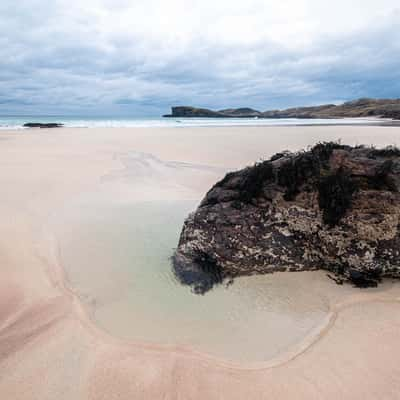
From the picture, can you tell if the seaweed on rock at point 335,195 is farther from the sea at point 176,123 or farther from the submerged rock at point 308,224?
the sea at point 176,123

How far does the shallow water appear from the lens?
304cm

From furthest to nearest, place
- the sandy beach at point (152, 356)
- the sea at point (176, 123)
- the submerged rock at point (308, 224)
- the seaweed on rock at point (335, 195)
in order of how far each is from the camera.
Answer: the sea at point (176, 123), the seaweed on rock at point (335, 195), the submerged rock at point (308, 224), the sandy beach at point (152, 356)

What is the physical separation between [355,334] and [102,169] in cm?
1053

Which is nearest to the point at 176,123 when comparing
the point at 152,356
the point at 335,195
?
the point at 335,195

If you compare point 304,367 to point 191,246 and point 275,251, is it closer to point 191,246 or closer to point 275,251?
point 275,251

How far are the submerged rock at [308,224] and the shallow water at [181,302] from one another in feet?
0.79

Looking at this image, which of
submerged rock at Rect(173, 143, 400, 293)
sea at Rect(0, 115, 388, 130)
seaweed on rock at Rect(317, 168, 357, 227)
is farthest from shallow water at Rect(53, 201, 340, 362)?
sea at Rect(0, 115, 388, 130)

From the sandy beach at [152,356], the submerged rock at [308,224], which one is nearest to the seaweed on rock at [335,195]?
the submerged rock at [308,224]

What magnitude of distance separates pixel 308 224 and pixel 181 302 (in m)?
2.01

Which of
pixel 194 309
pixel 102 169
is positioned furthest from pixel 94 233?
pixel 102 169

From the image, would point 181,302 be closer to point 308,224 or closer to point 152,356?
point 152,356

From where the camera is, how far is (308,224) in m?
4.02

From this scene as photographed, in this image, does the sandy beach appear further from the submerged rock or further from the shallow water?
the submerged rock

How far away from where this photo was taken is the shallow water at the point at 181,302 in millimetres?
3037
